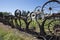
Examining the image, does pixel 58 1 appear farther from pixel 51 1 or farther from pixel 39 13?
pixel 39 13

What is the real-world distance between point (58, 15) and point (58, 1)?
1026 mm

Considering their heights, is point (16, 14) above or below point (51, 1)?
below

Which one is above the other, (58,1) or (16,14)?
(58,1)

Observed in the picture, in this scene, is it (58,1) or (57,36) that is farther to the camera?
(58,1)

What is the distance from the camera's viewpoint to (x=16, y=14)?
38.9ft

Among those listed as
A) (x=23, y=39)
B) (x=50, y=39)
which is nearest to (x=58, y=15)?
(x=50, y=39)

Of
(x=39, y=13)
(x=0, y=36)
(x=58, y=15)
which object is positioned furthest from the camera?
(x=39, y=13)

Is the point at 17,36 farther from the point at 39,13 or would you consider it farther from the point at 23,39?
the point at 39,13

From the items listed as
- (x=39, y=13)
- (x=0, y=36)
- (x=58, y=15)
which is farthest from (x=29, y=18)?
(x=0, y=36)

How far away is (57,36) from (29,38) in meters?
2.56

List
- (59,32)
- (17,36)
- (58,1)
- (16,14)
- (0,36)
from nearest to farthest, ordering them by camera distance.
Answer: (17,36)
(0,36)
(59,32)
(58,1)
(16,14)

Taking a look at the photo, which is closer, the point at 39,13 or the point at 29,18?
the point at 39,13

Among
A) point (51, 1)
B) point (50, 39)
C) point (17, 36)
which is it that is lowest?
point (50, 39)

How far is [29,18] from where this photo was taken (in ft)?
39.3
